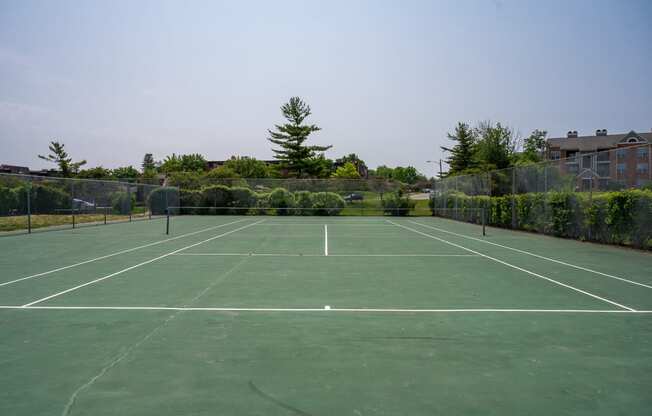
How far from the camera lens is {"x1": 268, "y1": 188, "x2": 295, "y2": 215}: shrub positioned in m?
37.3

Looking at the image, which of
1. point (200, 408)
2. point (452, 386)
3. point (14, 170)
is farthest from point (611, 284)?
point (14, 170)

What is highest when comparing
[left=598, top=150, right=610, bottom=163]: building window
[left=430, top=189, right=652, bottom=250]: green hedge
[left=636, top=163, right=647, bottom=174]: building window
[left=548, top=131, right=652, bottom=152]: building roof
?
[left=548, top=131, right=652, bottom=152]: building roof

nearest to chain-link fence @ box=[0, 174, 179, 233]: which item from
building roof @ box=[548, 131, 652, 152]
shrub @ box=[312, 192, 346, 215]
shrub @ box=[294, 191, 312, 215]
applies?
shrub @ box=[294, 191, 312, 215]

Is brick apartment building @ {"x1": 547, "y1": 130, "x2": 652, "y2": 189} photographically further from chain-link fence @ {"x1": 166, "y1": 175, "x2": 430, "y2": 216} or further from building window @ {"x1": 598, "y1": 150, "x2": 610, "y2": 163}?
chain-link fence @ {"x1": 166, "y1": 175, "x2": 430, "y2": 216}

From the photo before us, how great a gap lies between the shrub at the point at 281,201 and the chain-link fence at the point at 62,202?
766 cm

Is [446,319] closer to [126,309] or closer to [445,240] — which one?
[126,309]

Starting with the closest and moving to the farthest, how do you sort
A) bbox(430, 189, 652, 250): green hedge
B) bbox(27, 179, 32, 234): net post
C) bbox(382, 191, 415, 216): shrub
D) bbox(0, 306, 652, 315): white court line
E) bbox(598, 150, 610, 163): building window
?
bbox(0, 306, 652, 315): white court line < bbox(430, 189, 652, 250): green hedge < bbox(598, 150, 610, 163): building window < bbox(27, 179, 32, 234): net post < bbox(382, 191, 415, 216): shrub

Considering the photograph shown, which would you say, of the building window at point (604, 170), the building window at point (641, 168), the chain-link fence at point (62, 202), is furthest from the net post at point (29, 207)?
the building window at point (641, 168)

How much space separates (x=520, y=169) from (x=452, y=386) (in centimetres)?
2018

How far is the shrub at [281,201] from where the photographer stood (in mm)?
37312

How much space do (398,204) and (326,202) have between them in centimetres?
561

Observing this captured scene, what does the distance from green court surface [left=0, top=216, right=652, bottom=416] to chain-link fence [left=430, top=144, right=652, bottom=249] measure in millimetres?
4411

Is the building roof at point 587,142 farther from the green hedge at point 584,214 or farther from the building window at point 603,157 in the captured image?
the building window at point 603,157

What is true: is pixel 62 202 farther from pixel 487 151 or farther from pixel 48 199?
pixel 487 151
